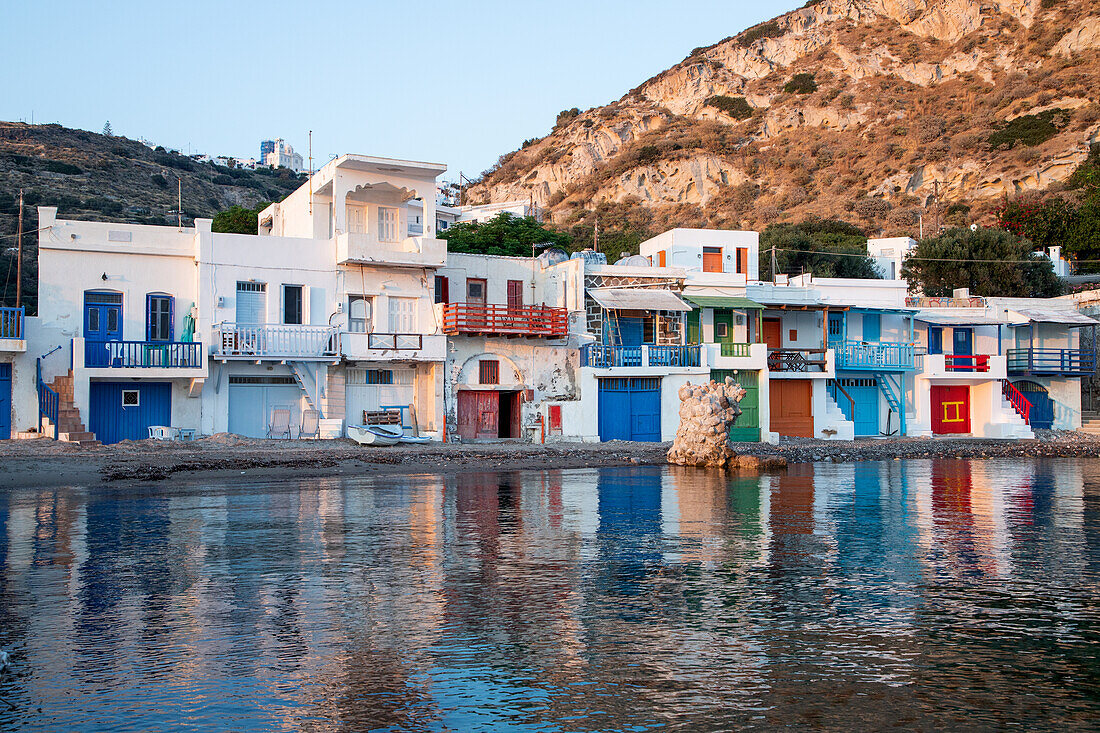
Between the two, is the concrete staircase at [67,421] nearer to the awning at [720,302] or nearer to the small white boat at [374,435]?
the small white boat at [374,435]

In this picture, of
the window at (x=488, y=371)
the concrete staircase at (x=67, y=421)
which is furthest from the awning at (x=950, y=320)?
the concrete staircase at (x=67, y=421)

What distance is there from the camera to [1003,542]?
52.1 feet

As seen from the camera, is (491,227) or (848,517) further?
(491,227)

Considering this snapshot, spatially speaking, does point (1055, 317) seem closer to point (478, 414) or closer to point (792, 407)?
point (792, 407)

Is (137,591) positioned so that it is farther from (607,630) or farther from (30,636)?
(607,630)

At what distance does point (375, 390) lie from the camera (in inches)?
1375

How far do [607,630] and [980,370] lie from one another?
38778mm

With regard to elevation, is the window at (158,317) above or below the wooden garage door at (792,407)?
above

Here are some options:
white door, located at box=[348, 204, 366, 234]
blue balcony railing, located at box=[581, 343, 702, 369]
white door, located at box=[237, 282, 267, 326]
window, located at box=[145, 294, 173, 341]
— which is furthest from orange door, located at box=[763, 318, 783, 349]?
window, located at box=[145, 294, 173, 341]

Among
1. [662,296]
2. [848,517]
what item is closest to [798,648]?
[848,517]

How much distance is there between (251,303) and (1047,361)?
36.0 m

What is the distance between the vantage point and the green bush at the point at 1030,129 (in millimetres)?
78438

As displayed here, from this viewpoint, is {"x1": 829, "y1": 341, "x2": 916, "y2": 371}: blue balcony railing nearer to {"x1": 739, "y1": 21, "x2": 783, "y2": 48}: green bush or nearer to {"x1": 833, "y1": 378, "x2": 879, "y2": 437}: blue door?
{"x1": 833, "y1": 378, "x2": 879, "y2": 437}: blue door

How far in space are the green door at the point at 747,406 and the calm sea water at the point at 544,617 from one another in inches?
764
